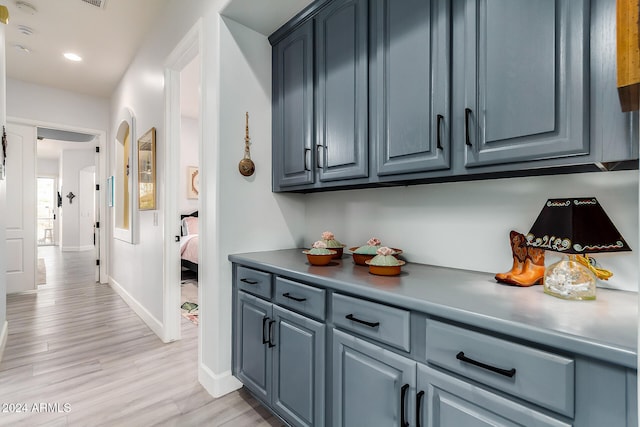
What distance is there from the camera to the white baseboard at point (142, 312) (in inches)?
114

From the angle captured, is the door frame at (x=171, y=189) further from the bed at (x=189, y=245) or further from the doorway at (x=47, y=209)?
the doorway at (x=47, y=209)

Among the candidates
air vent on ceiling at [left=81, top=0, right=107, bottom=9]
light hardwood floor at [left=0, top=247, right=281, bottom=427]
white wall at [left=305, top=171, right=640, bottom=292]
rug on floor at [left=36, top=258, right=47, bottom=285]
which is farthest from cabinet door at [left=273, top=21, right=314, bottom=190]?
rug on floor at [left=36, top=258, right=47, bottom=285]

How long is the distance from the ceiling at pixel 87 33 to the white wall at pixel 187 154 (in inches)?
58.2

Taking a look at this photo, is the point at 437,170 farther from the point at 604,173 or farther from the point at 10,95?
the point at 10,95

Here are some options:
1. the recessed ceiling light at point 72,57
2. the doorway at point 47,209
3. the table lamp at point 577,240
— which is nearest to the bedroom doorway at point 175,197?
the recessed ceiling light at point 72,57

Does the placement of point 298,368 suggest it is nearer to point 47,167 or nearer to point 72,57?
point 72,57

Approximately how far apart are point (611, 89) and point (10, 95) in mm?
5978

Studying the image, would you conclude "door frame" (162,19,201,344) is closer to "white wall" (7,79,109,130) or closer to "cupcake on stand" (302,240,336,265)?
"cupcake on stand" (302,240,336,265)

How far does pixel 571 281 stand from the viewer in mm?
1018

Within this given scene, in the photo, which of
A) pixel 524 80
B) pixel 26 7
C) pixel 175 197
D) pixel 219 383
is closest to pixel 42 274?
pixel 26 7

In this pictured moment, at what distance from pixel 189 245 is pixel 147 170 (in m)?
1.87

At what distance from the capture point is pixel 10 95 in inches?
163

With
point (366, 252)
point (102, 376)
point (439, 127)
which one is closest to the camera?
point (439, 127)

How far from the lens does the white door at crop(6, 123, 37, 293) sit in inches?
170
